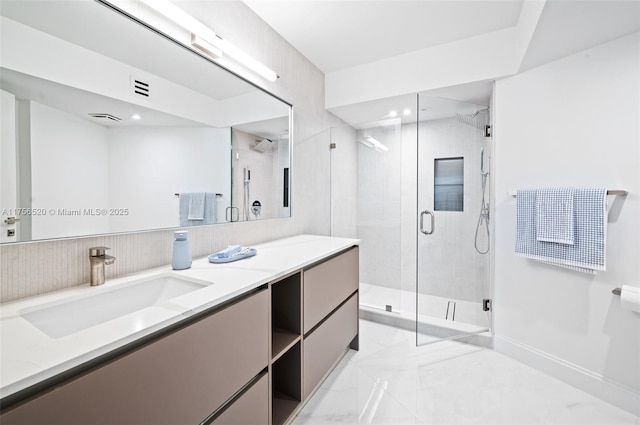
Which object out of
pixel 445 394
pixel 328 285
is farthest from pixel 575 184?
pixel 328 285

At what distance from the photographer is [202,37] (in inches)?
56.4

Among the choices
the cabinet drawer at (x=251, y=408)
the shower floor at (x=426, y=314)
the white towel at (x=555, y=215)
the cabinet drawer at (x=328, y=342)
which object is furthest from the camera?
the shower floor at (x=426, y=314)

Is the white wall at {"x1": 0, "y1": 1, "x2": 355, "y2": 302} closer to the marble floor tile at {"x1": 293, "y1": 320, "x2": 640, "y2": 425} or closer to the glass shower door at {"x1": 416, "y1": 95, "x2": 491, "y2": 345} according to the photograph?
the glass shower door at {"x1": 416, "y1": 95, "x2": 491, "y2": 345}

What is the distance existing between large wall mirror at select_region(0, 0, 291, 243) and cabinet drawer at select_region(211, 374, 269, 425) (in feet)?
2.68

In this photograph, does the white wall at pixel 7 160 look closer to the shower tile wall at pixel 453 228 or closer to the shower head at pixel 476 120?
the shower tile wall at pixel 453 228

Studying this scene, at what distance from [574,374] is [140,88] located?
290 cm

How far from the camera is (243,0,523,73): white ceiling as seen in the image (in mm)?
1825

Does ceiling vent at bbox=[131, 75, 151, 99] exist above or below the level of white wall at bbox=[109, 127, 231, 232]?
above

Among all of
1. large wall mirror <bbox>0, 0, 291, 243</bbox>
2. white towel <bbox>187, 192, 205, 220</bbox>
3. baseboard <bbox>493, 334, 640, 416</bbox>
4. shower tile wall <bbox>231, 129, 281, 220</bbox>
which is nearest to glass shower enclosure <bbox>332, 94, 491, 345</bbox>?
baseboard <bbox>493, 334, 640, 416</bbox>

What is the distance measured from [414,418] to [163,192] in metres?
1.73

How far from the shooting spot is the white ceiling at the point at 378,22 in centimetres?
183

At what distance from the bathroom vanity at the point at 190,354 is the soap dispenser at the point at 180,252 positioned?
0.05 metres

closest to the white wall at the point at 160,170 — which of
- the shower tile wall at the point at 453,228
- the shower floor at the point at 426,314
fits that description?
the shower tile wall at the point at 453,228

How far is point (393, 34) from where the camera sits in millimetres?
2145
